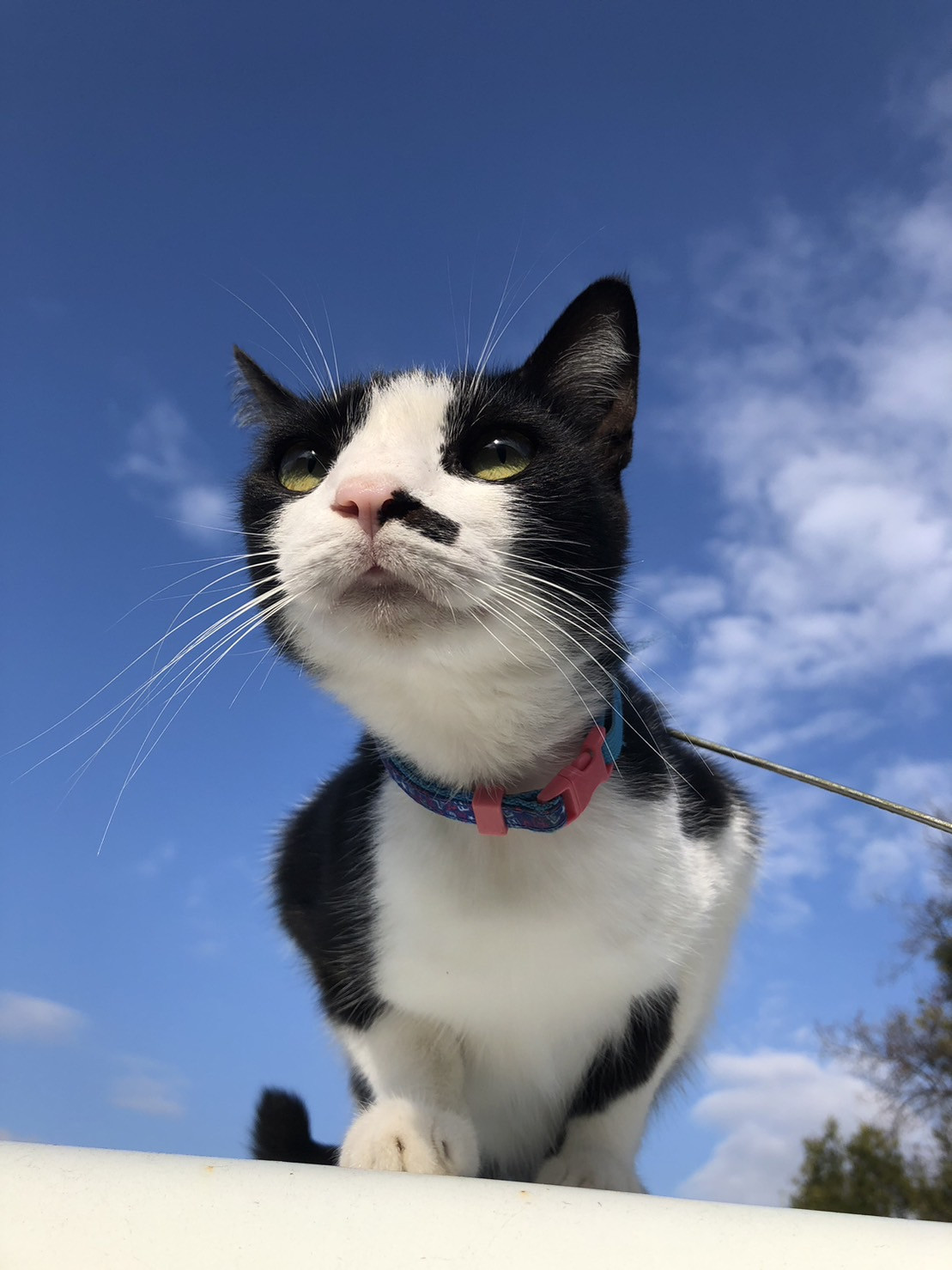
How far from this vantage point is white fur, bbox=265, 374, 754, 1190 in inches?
47.1

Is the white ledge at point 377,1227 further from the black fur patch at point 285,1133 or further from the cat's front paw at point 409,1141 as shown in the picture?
the black fur patch at point 285,1133

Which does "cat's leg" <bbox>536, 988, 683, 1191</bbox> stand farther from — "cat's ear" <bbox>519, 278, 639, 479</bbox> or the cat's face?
"cat's ear" <bbox>519, 278, 639, 479</bbox>

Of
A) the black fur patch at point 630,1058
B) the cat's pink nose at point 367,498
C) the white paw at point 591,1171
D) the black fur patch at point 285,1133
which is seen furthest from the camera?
the black fur patch at point 285,1133

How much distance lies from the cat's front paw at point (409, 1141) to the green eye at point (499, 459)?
3.11ft

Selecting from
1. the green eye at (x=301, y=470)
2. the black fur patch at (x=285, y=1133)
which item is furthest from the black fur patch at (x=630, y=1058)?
the green eye at (x=301, y=470)

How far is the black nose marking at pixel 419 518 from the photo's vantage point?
115 centimetres

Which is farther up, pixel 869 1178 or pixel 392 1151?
pixel 869 1178

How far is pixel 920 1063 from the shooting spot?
677 centimetres

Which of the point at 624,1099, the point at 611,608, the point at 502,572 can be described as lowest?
the point at 624,1099

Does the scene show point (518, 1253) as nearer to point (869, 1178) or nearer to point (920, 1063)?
point (869, 1178)

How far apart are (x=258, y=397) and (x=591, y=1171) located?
1.55 meters

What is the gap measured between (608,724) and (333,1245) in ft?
2.87

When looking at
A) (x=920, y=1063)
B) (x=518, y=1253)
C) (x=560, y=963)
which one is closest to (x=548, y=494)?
(x=560, y=963)

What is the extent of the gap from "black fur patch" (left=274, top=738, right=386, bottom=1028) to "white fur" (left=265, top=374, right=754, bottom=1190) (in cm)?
4
